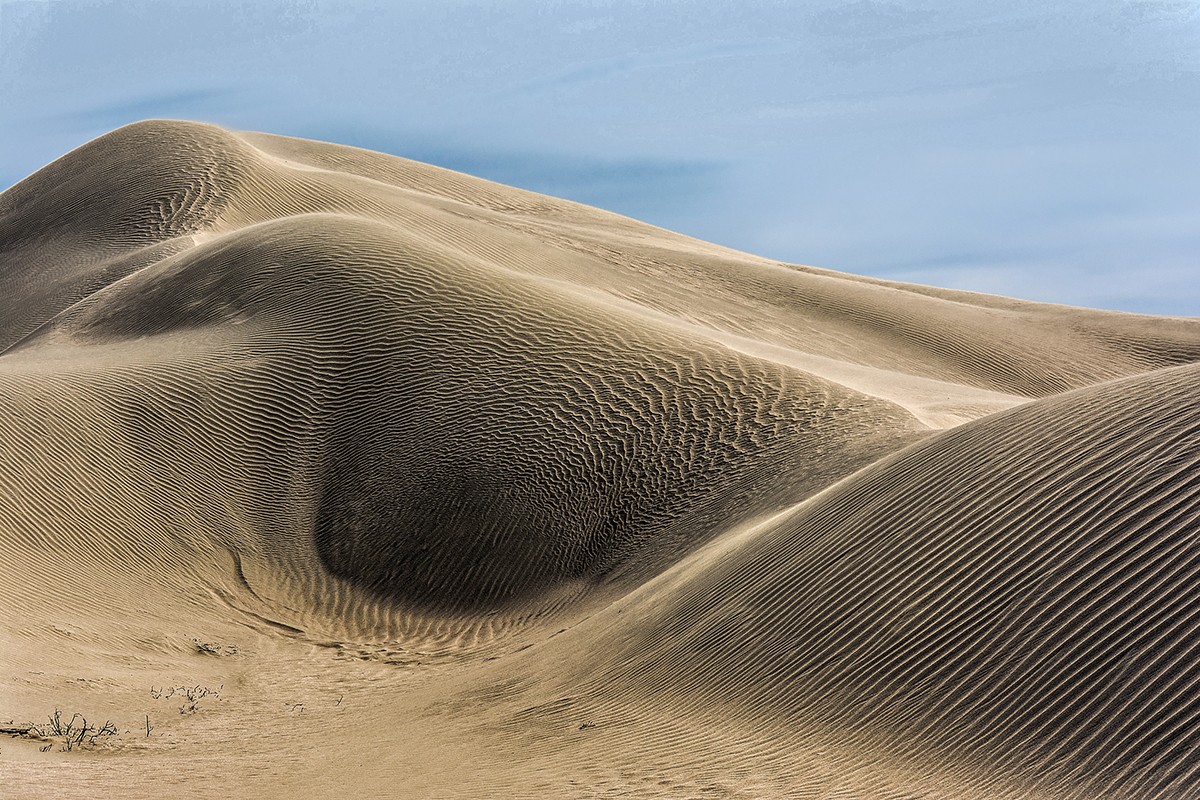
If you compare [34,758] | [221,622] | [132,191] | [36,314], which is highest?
[132,191]

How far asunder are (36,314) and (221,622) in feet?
80.4

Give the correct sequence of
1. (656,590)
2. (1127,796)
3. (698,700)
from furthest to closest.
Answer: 1. (656,590)
2. (698,700)
3. (1127,796)

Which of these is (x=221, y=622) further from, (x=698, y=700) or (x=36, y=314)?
(x=36, y=314)

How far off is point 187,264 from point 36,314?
11326 mm

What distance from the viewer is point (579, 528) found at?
16031mm

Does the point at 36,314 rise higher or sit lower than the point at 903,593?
higher

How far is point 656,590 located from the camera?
12516mm

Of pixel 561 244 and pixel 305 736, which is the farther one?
pixel 561 244

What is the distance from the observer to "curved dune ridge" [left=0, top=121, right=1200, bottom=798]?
24.5 feet

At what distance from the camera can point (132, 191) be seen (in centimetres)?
3894

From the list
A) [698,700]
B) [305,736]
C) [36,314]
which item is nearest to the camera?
[698,700]

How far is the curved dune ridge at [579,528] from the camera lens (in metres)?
7.47

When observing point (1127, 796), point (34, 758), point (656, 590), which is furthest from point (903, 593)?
point (34, 758)

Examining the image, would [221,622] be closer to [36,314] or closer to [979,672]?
[979,672]
